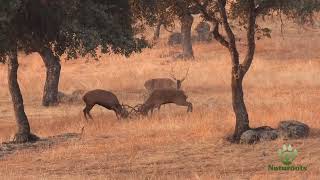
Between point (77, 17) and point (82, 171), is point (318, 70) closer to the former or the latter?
point (77, 17)

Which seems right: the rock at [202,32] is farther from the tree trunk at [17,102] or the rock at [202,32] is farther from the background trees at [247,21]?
the background trees at [247,21]

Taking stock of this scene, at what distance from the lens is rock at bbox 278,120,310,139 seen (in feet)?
54.6

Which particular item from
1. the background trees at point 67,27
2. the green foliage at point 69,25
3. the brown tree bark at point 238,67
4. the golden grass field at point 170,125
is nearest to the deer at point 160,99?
the golden grass field at point 170,125

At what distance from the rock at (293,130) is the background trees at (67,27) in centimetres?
447

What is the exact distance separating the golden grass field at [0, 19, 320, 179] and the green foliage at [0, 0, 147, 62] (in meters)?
2.64

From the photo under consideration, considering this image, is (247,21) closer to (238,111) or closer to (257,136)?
(238,111)

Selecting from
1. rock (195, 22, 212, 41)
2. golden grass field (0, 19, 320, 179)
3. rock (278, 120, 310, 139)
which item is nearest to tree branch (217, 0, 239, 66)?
rock (278, 120, 310, 139)

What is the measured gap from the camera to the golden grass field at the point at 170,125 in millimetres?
13531

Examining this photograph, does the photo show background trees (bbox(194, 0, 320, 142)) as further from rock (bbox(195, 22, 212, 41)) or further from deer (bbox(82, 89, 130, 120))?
rock (bbox(195, 22, 212, 41))

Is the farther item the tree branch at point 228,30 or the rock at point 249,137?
the tree branch at point 228,30

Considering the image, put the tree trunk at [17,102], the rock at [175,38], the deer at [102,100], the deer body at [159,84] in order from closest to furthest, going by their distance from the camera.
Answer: the tree trunk at [17,102] → the deer at [102,100] → the deer body at [159,84] → the rock at [175,38]

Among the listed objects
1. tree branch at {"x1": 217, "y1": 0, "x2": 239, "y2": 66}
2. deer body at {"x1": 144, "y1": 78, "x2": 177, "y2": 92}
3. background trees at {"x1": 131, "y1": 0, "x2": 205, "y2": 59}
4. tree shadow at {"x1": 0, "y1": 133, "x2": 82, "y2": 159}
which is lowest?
tree shadow at {"x1": 0, "y1": 133, "x2": 82, "y2": 159}

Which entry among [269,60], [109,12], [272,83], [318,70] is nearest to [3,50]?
[109,12]

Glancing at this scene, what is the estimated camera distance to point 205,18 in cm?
1714
